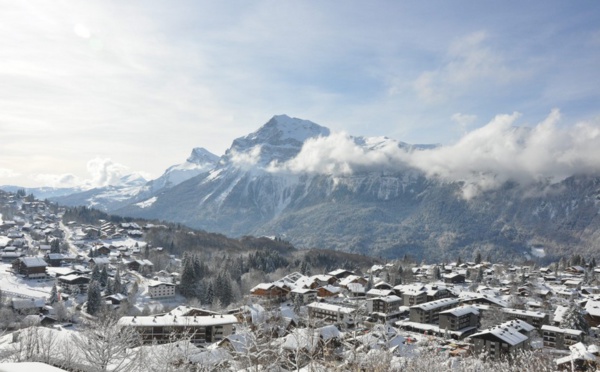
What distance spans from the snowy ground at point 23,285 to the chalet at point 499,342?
6600 centimetres

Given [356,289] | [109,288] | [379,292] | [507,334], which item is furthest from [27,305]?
[507,334]

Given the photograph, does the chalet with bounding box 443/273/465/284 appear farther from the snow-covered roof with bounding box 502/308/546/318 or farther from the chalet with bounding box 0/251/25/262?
the chalet with bounding box 0/251/25/262

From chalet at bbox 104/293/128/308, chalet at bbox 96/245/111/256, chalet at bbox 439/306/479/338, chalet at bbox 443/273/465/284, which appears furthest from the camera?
chalet at bbox 96/245/111/256

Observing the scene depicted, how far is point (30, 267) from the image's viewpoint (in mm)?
80375

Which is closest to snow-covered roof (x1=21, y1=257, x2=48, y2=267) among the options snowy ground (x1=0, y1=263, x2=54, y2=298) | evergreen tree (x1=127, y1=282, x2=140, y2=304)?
snowy ground (x1=0, y1=263, x2=54, y2=298)

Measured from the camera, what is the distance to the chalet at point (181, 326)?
1827 inches

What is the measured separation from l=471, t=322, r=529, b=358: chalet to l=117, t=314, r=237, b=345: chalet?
28.1 meters

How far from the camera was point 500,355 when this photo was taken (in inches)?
1769

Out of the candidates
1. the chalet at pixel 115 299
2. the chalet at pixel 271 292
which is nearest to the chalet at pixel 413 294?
the chalet at pixel 271 292

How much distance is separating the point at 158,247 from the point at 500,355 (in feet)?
343

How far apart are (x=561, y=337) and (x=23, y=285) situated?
84.9 m

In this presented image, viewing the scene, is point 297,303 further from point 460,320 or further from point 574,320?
point 574,320

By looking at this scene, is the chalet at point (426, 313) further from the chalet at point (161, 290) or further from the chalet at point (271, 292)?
the chalet at point (161, 290)

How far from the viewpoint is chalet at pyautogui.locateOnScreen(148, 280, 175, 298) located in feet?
255
